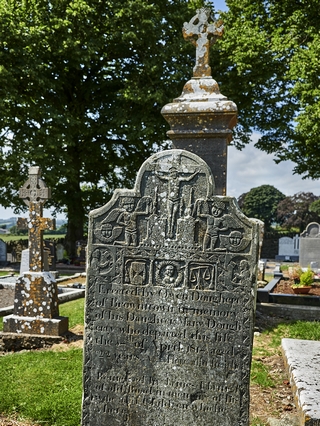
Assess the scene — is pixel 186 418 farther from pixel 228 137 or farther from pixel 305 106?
pixel 305 106

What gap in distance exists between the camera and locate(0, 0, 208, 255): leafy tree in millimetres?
16312

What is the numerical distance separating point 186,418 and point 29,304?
415 cm

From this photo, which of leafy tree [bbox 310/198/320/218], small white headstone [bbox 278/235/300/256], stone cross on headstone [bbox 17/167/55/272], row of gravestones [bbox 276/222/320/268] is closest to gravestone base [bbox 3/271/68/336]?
stone cross on headstone [bbox 17/167/55/272]

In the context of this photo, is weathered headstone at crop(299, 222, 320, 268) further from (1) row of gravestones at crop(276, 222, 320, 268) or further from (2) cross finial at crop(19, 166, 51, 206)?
(2) cross finial at crop(19, 166, 51, 206)

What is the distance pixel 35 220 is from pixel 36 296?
4.42 feet

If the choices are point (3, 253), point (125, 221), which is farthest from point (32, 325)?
point (3, 253)

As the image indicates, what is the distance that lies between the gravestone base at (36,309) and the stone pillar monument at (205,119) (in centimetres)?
322

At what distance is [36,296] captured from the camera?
677 centimetres

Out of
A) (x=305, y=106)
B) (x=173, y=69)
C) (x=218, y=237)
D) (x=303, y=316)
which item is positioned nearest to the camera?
(x=218, y=237)

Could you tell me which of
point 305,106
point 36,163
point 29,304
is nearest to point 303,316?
point 29,304

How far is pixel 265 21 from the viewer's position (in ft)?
60.2

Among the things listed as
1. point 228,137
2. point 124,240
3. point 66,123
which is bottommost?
point 124,240

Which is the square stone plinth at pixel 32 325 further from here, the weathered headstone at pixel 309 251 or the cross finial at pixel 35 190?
the weathered headstone at pixel 309 251

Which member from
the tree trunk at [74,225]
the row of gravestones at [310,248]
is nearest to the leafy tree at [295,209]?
the row of gravestones at [310,248]
